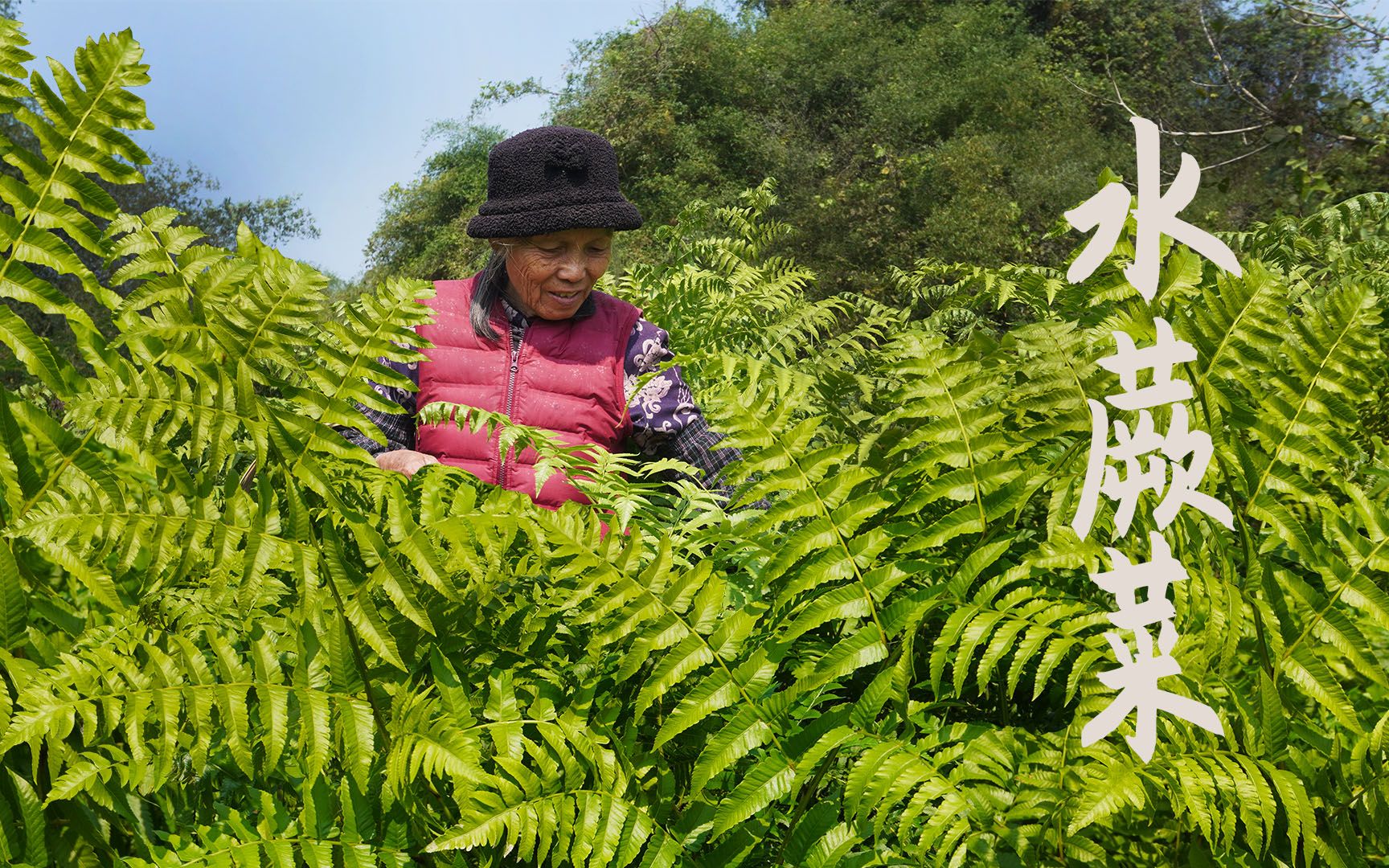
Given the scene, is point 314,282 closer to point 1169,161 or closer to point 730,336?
point 730,336

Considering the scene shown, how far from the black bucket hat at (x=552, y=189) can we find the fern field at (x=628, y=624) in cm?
167

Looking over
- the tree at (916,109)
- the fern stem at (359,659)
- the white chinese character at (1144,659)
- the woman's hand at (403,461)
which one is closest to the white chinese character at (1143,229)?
the white chinese character at (1144,659)

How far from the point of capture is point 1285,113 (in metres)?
7.93

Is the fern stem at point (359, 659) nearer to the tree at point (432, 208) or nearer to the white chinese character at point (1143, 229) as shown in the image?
the white chinese character at point (1143, 229)

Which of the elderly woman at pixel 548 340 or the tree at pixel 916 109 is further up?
the tree at pixel 916 109

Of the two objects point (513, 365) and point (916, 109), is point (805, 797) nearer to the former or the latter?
point (513, 365)

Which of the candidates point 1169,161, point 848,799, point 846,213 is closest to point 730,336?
point 848,799

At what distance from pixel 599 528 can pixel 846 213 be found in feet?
61.7

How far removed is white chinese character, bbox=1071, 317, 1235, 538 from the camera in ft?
4.00

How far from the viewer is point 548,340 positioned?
3164 millimetres

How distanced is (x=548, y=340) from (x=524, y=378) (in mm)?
134

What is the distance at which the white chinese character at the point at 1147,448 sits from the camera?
1.22 metres

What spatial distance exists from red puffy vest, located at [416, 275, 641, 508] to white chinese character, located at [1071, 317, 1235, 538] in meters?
1.80

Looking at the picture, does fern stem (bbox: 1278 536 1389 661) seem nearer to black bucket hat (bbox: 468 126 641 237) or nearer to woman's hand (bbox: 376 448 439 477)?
woman's hand (bbox: 376 448 439 477)
